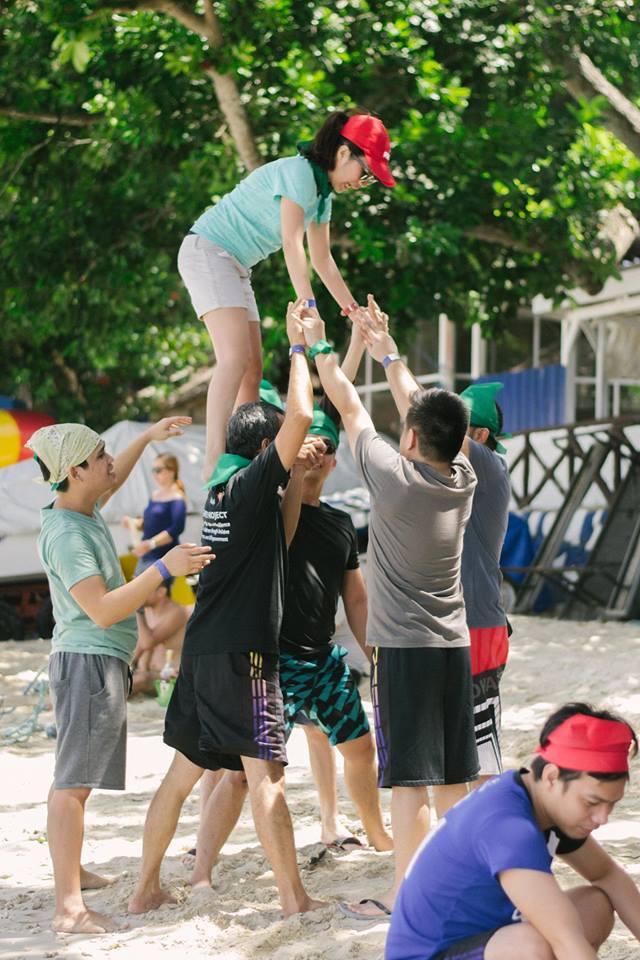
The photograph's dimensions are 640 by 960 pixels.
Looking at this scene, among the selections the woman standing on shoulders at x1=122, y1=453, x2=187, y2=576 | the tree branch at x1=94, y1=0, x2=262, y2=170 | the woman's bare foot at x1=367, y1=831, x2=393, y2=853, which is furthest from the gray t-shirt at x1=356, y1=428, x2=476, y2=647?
the tree branch at x1=94, y1=0, x2=262, y2=170

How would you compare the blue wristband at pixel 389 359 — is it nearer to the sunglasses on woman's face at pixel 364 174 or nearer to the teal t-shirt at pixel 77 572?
the sunglasses on woman's face at pixel 364 174

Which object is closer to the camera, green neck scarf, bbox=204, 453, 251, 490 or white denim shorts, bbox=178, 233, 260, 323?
green neck scarf, bbox=204, 453, 251, 490

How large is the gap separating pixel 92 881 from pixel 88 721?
2.91 ft

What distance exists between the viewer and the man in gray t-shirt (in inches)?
154

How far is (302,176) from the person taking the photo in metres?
4.50

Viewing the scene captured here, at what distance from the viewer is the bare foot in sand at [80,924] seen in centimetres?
423

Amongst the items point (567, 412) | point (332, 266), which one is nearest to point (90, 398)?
point (567, 412)

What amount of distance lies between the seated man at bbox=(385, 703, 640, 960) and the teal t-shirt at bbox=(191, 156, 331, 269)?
7.53 feet

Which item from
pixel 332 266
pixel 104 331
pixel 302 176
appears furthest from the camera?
pixel 104 331

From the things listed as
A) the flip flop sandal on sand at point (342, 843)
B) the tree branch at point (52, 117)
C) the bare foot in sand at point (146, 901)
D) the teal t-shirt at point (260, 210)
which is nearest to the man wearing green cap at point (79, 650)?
the bare foot in sand at point (146, 901)

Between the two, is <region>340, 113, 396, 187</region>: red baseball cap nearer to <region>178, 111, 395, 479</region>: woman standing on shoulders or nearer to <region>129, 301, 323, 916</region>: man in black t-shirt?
<region>178, 111, 395, 479</region>: woman standing on shoulders

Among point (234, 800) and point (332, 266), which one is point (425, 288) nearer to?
point (332, 266)

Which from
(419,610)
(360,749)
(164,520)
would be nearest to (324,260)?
(419,610)

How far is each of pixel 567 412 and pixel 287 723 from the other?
11.6 metres
